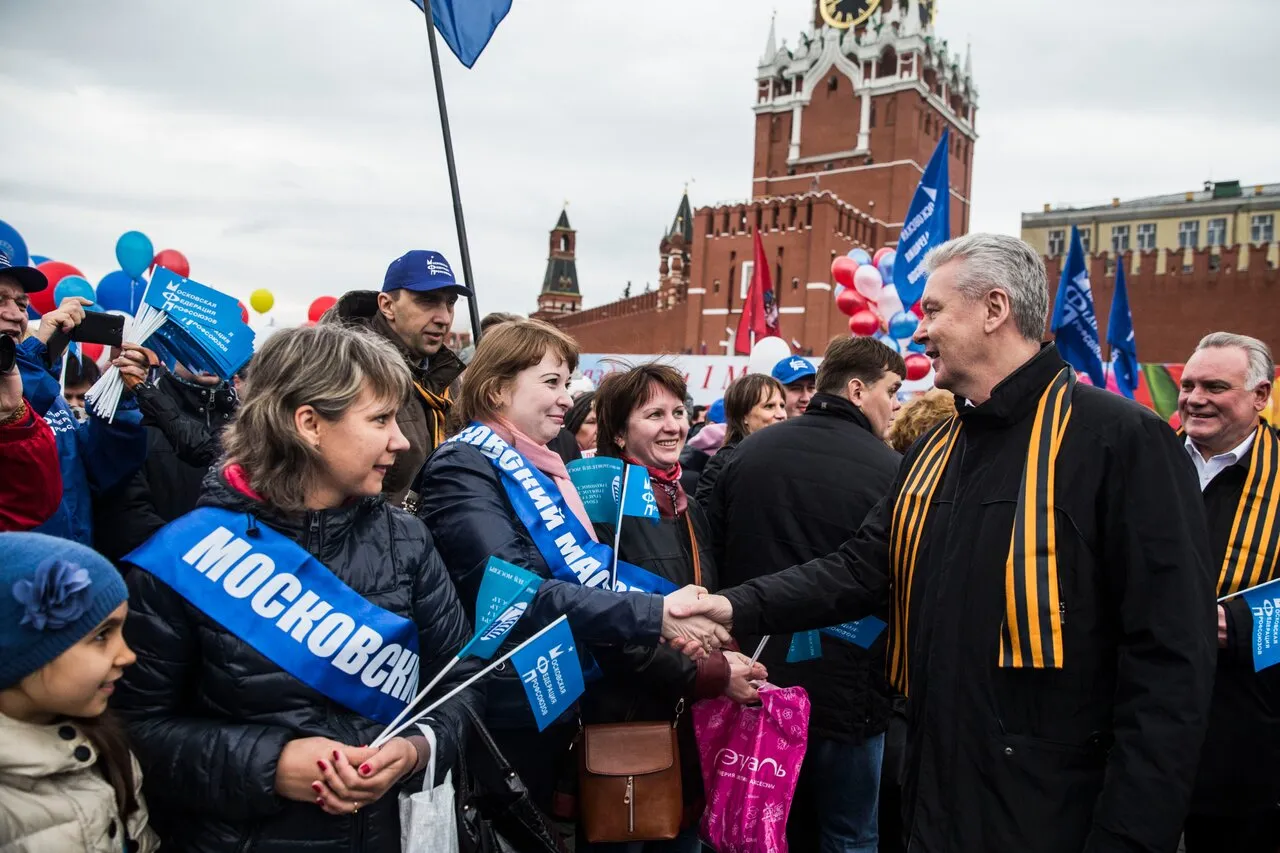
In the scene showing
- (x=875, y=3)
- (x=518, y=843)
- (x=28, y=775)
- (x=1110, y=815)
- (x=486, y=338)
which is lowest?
(x=518, y=843)

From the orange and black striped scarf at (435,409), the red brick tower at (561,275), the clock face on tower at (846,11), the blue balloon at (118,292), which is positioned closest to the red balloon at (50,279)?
the blue balloon at (118,292)

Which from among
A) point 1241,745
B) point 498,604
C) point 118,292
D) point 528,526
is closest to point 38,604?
point 498,604

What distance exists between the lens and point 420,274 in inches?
140

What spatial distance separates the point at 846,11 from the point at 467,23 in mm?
58074

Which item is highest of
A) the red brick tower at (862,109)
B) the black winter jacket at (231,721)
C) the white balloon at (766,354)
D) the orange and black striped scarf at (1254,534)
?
the red brick tower at (862,109)

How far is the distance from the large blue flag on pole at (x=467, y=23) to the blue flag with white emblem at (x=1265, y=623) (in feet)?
13.1

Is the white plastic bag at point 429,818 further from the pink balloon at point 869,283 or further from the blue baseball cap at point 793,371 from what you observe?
the pink balloon at point 869,283

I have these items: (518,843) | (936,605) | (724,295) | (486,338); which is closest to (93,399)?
(486,338)

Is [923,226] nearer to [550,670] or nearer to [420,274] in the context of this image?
[420,274]

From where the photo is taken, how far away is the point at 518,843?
2.22 meters

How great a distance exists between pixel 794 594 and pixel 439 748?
3.65 feet

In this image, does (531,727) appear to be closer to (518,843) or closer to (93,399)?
(518,843)

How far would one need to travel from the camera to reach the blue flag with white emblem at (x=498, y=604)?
6.73 feet

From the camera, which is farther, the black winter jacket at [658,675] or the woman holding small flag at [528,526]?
the black winter jacket at [658,675]
